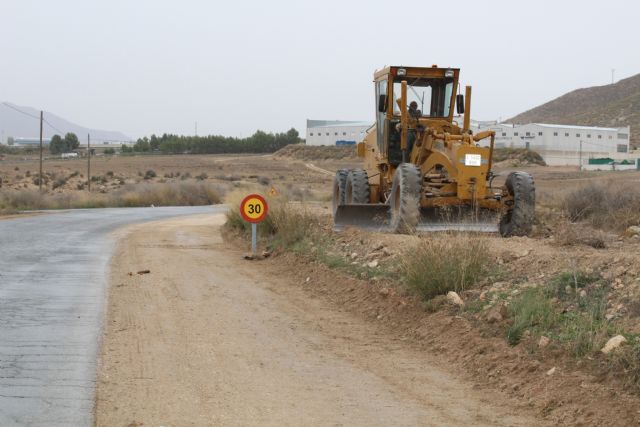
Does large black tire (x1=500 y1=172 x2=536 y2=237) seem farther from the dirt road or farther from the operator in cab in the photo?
the dirt road

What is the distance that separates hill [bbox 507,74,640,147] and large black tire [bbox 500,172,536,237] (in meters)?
113

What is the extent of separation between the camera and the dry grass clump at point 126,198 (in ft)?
154

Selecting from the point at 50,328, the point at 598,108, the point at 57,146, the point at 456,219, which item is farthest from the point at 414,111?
the point at 57,146

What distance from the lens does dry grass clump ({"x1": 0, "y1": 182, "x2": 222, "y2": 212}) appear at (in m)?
46.9

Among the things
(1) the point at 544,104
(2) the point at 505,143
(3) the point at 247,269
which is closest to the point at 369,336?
(3) the point at 247,269

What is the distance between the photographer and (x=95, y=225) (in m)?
29.3

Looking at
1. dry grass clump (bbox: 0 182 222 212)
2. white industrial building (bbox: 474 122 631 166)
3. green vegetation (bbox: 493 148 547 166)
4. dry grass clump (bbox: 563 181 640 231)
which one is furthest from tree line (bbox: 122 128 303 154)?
dry grass clump (bbox: 563 181 640 231)

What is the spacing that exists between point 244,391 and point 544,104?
173653mm

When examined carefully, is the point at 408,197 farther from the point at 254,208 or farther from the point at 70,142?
the point at 70,142

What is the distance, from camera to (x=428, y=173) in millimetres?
16797

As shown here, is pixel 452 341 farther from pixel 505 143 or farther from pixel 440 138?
pixel 505 143

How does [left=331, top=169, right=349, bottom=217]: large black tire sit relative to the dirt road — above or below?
above

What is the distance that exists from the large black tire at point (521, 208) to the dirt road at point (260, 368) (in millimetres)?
5346

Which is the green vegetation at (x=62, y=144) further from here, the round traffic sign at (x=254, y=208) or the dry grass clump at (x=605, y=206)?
the round traffic sign at (x=254, y=208)
